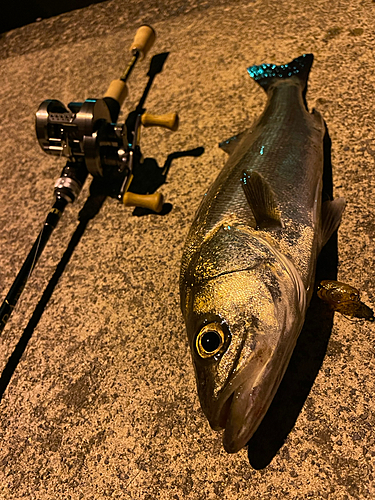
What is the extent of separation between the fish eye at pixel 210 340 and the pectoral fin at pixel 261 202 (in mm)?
527

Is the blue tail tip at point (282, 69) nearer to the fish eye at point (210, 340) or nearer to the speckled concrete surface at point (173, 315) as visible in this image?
the speckled concrete surface at point (173, 315)

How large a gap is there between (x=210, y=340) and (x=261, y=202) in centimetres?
70

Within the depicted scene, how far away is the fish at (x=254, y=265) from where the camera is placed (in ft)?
4.12

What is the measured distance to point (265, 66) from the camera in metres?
2.49

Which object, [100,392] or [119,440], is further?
[100,392]

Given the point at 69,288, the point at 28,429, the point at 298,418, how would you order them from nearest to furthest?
the point at 298,418 < the point at 28,429 < the point at 69,288

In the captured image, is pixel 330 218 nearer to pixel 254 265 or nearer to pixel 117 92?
pixel 254 265

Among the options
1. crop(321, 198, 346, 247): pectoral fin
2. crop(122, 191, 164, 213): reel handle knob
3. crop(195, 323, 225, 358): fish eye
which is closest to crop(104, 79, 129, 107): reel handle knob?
crop(122, 191, 164, 213): reel handle knob

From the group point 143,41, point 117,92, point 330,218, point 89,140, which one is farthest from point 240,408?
point 143,41

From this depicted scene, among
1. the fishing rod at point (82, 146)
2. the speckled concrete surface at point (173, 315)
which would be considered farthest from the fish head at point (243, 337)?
the fishing rod at point (82, 146)

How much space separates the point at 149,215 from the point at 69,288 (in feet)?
2.33

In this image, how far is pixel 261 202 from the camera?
1619 millimetres

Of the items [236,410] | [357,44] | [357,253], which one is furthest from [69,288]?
[357,44]

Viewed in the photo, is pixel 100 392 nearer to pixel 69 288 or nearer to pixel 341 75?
pixel 69 288
